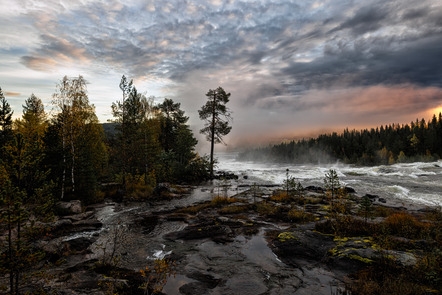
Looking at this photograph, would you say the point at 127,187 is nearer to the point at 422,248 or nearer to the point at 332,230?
the point at 332,230

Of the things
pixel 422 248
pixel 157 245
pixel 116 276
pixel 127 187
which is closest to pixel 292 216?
pixel 422 248

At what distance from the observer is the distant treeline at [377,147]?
90.3m

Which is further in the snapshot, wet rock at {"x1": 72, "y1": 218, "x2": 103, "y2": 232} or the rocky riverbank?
wet rock at {"x1": 72, "y1": 218, "x2": 103, "y2": 232}

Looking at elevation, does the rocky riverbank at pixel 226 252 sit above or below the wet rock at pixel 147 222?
above

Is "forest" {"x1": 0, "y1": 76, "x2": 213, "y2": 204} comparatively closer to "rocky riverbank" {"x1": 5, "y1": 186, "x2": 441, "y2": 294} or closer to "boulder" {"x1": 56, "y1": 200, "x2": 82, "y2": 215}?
"boulder" {"x1": 56, "y1": 200, "x2": 82, "y2": 215}

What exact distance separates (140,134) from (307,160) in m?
130

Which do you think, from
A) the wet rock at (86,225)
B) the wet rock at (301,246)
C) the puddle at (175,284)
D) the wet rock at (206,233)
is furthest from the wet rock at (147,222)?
the wet rock at (301,246)

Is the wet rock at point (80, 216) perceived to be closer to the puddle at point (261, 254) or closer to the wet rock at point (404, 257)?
the puddle at point (261, 254)

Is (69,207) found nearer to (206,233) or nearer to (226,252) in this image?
(206,233)

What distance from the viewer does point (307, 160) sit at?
445 feet

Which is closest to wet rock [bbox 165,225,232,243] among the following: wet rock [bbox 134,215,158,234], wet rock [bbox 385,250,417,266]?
wet rock [bbox 134,215,158,234]

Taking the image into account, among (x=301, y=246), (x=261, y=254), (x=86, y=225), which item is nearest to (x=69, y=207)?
(x=86, y=225)

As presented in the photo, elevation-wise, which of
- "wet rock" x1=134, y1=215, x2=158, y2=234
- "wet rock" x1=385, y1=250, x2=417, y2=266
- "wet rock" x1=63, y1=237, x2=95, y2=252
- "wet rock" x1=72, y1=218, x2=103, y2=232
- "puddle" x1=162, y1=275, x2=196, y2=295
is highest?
"wet rock" x1=385, y1=250, x2=417, y2=266

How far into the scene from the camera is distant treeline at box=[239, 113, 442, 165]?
90.3 m
